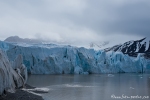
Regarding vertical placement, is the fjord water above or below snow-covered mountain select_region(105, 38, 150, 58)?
below

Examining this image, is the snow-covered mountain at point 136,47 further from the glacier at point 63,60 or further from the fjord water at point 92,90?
the fjord water at point 92,90

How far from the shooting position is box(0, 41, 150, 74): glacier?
3167cm

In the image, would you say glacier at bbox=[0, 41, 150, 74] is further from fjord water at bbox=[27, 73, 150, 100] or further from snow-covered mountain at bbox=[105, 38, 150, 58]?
snow-covered mountain at bbox=[105, 38, 150, 58]

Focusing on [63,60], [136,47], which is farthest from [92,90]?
[136,47]

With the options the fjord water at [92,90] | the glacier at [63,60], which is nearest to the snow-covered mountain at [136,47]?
the glacier at [63,60]

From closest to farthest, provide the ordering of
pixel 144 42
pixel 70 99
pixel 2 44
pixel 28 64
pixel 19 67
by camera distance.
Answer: pixel 70 99
pixel 19 67
pixel 28 64
pixel 2 44
pixel 144 42

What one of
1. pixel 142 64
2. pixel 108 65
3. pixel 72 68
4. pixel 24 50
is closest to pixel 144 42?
pixel 142 64

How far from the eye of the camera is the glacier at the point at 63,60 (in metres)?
31.7

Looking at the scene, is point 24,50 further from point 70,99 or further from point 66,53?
point 70,99

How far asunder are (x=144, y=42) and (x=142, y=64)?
38.1 m

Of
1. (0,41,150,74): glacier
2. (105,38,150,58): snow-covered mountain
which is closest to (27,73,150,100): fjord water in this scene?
(0,41,150,74): glacier

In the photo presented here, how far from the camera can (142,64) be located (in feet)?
143

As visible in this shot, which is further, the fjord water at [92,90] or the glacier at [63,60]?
the glacier at [63,60]

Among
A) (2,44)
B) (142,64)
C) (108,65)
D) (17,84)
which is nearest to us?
(17,84)
